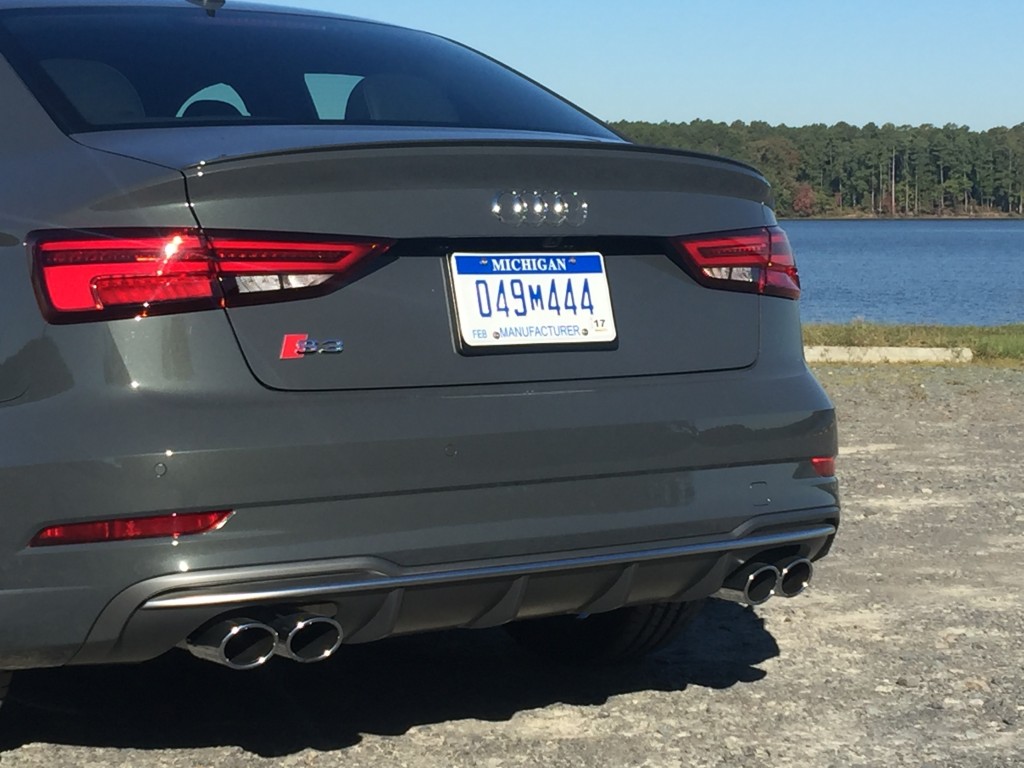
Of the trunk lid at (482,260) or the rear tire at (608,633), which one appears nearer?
the trunk lid at (482,260)

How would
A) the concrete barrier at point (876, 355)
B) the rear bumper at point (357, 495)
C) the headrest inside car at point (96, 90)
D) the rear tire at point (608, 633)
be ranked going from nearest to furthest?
the rear bumper at point (357, 495) < the headrest inside car at point (96, 90) < the rear tire at point (608, 633) < the concrete barrier at point (876, 355)

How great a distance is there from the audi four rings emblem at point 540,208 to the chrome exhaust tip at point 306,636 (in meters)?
0.89

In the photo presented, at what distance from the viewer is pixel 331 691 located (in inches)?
160

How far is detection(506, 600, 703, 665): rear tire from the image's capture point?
4.14 metres

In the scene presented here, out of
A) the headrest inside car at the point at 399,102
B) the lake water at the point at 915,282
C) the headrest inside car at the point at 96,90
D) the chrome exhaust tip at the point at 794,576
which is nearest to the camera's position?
the headrest inside car at the point at 96,90

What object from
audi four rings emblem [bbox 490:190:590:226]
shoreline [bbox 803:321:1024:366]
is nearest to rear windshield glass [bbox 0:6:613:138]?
audi four rings emblem [bbox 490:190:590:226]

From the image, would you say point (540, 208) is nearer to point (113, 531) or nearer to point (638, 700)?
point (113, 531)

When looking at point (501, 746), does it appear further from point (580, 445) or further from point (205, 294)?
point (205, 294)

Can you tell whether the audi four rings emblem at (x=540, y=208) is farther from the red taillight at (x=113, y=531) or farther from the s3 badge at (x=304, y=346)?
the red taillight at (x=113, y=531)

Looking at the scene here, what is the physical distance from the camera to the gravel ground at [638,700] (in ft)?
11.6

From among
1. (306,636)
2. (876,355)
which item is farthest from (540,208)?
(876,355)

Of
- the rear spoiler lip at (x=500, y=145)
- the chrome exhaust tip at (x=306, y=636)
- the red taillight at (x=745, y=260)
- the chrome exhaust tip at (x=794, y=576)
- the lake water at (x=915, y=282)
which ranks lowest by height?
the lake water at (x=915, y=282)

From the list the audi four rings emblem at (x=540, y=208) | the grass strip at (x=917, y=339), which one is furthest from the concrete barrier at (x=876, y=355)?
the audi four rings emblem at (x=540, y=208)

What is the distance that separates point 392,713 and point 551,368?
115cm
